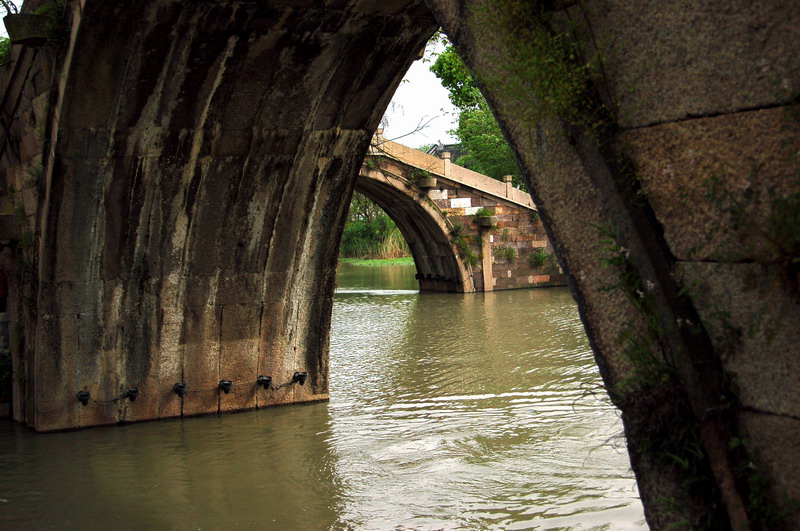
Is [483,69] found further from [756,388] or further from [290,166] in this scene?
[290,166]

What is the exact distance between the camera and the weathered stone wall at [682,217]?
2051 millimetres

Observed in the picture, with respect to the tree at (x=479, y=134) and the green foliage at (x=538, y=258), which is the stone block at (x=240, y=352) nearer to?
the green foliage at (x=538, y=258)

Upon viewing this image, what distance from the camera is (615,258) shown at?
2324 mm

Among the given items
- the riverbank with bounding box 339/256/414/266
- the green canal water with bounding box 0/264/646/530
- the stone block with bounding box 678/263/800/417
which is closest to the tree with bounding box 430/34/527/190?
the riverbank with bounding box 339/256/414/266

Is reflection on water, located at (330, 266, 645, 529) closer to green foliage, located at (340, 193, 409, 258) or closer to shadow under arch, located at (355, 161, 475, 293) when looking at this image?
shadow under arch, located at (355, 161, 475, 293)

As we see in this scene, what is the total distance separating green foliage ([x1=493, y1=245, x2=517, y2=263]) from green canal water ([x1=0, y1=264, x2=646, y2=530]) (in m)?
9.51

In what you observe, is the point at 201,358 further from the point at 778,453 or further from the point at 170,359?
the point at 778,453

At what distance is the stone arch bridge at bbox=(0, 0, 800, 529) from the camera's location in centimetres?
211

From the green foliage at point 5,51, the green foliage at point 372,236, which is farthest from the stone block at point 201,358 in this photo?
the green foliage at point 372,236

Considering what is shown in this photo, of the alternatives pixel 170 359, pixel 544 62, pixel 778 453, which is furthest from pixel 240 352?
pixel 778 453

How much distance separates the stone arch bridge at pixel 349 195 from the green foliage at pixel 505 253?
455 inches

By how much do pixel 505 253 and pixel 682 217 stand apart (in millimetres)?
16628

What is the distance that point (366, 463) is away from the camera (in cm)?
588

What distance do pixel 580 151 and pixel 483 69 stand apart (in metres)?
0.43
